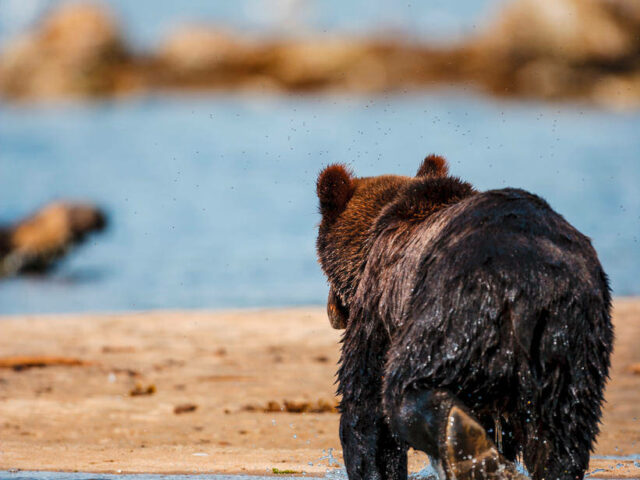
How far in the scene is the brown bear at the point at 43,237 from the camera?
1653cm

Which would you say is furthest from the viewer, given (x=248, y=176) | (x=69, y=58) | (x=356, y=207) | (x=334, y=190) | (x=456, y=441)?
(x=69, y=58)

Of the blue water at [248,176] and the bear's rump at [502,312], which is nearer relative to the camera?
the bear's rump at [502,312]

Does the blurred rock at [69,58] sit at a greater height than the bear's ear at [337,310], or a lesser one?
greater

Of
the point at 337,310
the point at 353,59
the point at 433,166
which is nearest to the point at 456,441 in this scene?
the point at 337,310

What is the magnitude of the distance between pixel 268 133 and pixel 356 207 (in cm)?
4862

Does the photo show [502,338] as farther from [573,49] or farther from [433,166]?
[573,49]

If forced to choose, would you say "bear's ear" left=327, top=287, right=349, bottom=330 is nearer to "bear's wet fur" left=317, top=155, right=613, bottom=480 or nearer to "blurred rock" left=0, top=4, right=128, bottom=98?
"bear's wet fur" left=317, top=155, right=613, bottom=480

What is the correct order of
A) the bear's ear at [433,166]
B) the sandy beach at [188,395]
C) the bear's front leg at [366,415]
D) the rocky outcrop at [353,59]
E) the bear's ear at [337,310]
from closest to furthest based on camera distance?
the bear's front leg at [366,415], the bear's ear at [337,310], the bear's ear at [433,166], the sandy beach at [188,395], the rocky outcrop at [353,59]

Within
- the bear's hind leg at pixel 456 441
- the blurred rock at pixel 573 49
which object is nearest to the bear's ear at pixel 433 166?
the bear's hind leg at pixel 456 441

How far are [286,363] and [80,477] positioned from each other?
3545 mm

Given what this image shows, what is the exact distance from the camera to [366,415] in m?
4.41

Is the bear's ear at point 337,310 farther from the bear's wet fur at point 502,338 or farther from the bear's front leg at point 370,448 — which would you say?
the bear's wet fur at point 502,338

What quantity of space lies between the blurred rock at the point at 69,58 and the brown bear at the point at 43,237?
65.9m

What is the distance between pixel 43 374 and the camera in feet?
27.0
